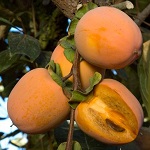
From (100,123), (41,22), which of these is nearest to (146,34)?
(41,22)

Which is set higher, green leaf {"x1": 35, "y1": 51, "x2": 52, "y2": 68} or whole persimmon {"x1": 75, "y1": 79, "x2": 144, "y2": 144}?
whole persimmon {"x1": 75, "y1": 79, "x2": 144, "y2": 144}

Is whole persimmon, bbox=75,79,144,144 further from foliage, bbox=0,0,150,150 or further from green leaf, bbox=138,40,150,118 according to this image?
green leaf, bbox=138,40,150,118

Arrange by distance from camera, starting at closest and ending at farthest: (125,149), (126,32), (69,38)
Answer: (126,32), (69,38), (125,149)

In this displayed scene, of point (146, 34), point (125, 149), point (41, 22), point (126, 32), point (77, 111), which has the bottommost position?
point (125, 149)

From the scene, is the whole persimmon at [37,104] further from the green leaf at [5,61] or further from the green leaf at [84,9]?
the green leaf at [5,61]

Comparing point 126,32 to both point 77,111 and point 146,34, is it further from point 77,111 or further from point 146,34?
point 146,34

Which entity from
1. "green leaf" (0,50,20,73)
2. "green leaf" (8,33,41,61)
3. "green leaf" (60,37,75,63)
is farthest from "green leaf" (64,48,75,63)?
"green leaf" (0,50,20,73)

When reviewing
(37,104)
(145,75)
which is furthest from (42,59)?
(37,104)
